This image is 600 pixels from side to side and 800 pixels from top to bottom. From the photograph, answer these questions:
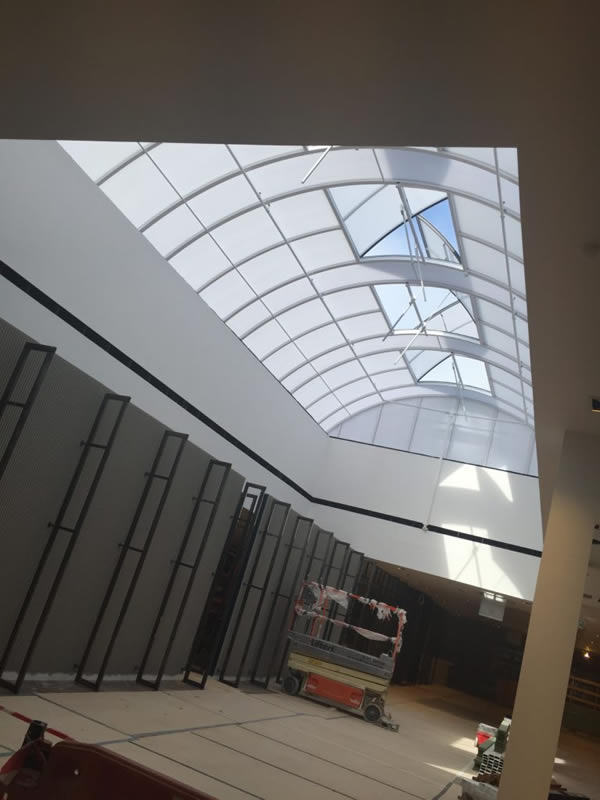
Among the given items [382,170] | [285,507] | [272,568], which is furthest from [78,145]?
[272,568]

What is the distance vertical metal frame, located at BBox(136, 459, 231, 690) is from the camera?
490 inches

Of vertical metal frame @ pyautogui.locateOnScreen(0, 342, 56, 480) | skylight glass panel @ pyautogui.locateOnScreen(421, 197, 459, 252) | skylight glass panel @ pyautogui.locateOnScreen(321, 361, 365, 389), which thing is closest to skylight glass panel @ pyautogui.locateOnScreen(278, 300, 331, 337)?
skylight glass panel @ pyautogui.locateOnScreen(321, 361, 365, 389)

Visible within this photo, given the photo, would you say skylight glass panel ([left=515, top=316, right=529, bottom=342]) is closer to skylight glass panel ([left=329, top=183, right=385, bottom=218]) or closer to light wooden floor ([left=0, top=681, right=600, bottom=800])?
skylight glass panel ([left=329, top=183, right=385, bottom=218])

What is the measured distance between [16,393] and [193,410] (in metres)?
10.9

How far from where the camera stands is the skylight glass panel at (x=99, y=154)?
14264 millimetres

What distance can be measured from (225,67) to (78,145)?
33.6 ft

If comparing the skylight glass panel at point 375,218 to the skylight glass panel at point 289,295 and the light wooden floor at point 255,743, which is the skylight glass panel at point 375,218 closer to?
the skylight glass panel at point 289,295

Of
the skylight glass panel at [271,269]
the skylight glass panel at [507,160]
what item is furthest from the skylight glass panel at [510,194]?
the skylight glass panel at [271,269]

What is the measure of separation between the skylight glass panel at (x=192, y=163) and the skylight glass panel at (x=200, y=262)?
2058mm

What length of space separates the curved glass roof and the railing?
20.6 m

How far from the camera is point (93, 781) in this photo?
2566 millimetres

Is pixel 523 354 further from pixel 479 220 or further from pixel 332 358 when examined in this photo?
pixel 332 358

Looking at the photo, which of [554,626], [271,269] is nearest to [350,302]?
[271,269]

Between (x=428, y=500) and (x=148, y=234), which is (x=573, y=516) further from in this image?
(x=428, y=500)
